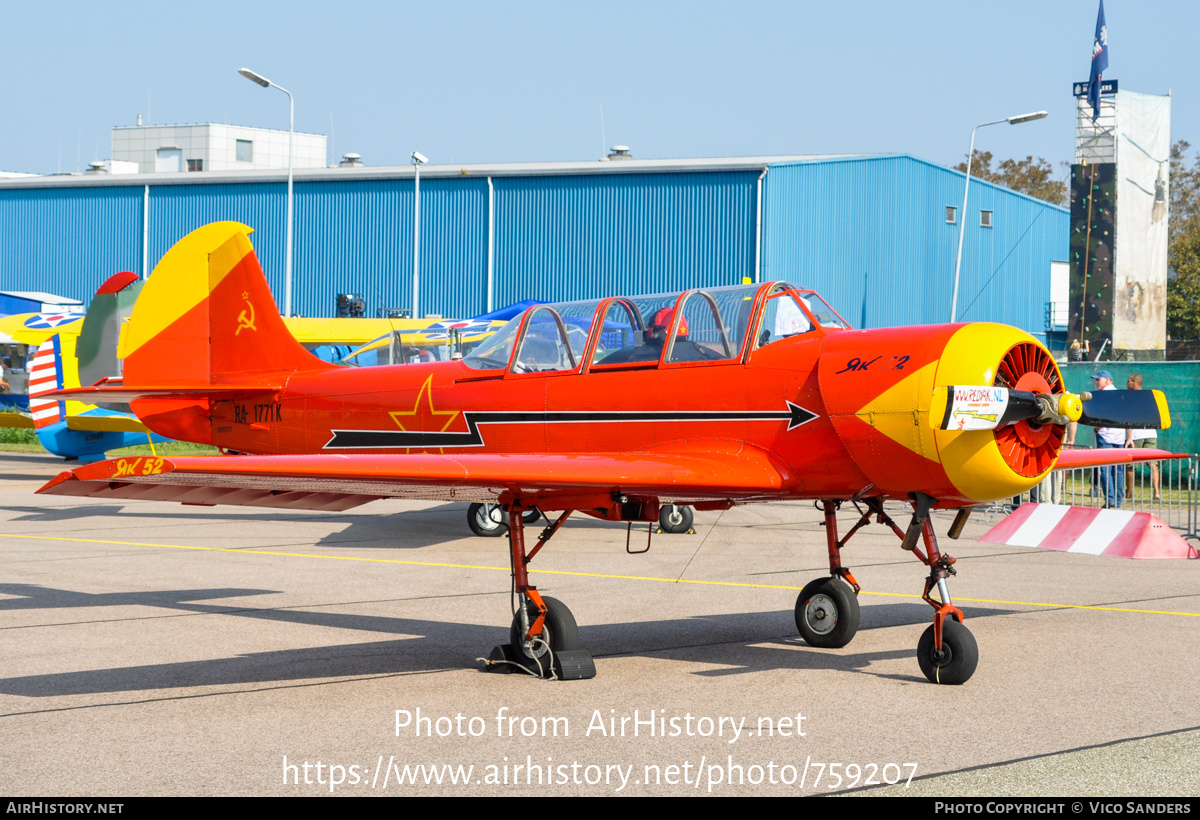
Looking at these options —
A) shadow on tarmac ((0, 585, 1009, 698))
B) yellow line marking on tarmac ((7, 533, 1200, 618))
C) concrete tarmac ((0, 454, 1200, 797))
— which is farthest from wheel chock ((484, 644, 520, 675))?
yellow line marking on tarmac ((7, 533, 1200, 618))

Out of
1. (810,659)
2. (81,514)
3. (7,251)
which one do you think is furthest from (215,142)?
(810,659)

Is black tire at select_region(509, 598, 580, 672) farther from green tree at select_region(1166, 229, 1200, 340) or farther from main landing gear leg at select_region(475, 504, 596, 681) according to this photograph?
green tree at select_region(1166, 229, 1200, 340)

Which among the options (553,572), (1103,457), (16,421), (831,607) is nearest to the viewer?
(831,607)

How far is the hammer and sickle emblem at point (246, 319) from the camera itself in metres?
11.3

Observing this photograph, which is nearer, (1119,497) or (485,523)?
(485,523)

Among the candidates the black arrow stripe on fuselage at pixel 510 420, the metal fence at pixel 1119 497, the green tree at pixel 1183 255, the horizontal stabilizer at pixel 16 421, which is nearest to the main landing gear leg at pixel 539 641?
the black arrow stripe on fuselage at pixel 510 420

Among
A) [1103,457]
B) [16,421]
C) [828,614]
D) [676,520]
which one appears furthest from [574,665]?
[16,421]

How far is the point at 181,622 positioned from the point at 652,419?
12.1ft

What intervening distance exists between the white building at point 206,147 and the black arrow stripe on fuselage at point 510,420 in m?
65.5

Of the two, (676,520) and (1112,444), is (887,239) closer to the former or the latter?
(1112,444)

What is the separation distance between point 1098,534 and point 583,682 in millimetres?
6761

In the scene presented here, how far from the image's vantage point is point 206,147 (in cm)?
7156

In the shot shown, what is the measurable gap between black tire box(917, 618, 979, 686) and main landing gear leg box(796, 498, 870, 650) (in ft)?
3.06
